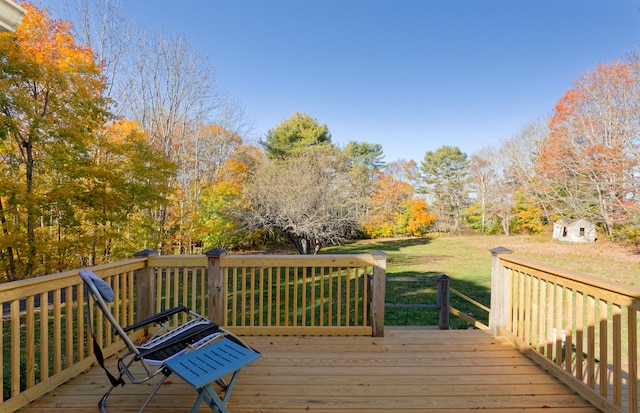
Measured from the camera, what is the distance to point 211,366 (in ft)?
6.11

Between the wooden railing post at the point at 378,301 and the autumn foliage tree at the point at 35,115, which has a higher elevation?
the autumn foliage tree at the point at 35,115

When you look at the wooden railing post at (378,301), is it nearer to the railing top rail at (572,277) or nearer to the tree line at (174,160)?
the railing top rail at (572,277)

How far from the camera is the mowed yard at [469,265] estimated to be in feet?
24.4

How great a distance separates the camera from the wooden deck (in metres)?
2.03

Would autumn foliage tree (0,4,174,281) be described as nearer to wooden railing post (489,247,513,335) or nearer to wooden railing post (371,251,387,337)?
wooden railing post (371,251,387,337)

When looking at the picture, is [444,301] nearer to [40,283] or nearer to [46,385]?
[46,385]

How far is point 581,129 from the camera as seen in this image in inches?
559

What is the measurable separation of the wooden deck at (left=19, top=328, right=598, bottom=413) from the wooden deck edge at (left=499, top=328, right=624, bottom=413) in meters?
0.05

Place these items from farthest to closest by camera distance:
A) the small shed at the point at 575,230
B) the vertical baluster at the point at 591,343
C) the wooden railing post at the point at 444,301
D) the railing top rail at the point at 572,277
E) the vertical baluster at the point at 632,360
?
the small shed at the point at 575,230 → the wooden railing post at the point at 444,301 → the vertical baluster at the point at 591,343 → the railing top rail at the point at 572,277 → the vertical baluster at the point at 632,360

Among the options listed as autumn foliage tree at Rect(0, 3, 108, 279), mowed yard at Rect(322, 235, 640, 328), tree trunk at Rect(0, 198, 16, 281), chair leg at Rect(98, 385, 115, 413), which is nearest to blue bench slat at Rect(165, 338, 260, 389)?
chair leg at Rect(98, 385, 115, 413)

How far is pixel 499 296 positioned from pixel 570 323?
1123 mm

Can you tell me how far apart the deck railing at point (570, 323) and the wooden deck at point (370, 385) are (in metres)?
0.13

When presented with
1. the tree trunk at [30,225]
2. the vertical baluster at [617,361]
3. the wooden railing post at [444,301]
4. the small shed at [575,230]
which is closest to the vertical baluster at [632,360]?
the vertical baluster at [617,361]

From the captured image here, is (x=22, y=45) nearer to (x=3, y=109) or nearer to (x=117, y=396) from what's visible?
(x=3, y=109)
